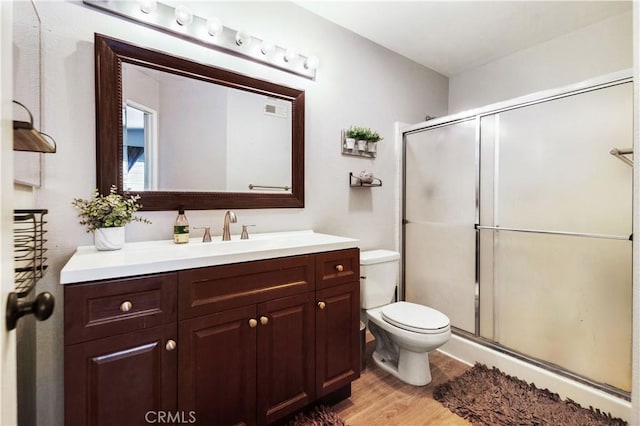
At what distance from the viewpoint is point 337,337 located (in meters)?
1.57

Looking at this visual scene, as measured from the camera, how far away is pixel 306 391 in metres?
1.45

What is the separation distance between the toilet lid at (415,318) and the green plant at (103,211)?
1581 mm

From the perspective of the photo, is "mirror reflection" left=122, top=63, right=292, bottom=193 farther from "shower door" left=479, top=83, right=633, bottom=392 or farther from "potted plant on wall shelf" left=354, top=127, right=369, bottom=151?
"shower door" left=479, top=83, right=633, bottom=392

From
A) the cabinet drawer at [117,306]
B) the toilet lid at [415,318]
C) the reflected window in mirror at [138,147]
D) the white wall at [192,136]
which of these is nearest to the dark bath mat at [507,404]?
the toilet lid at [415,318]

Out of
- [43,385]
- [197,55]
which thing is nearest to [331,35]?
[197,55]

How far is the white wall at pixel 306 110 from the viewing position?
1.27 metres

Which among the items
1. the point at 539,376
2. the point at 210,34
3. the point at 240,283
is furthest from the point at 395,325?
the point at 210,34

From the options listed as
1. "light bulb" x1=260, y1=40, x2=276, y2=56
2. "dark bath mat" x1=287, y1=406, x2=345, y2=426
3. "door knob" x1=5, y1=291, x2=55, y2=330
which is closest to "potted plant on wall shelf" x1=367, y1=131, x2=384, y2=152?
"light bulb" x1=260, y1=40, x2=276, y2=56

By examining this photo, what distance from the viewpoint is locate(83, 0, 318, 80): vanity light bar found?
4.64 feet

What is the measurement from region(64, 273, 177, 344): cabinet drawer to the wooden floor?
115 cm

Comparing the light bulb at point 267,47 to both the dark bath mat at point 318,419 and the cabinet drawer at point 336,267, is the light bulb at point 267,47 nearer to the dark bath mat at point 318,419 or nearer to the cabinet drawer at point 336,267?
the cabinet drawer at point 336,267

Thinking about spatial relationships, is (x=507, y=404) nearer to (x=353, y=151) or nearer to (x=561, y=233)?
(x=561, y=233)

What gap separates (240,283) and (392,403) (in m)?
1.19

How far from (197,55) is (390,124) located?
1.60m
